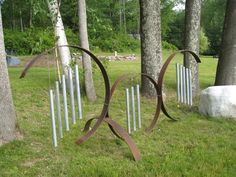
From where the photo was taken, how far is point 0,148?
550 centimetres

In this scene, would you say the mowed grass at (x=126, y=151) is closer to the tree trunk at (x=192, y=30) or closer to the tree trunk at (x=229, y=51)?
the tree trunk at (x=229, y=51)

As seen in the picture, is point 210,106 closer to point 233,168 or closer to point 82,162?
point 233,168

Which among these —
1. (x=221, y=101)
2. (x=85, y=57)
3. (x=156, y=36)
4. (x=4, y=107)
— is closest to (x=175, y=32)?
(x=156, y=36)

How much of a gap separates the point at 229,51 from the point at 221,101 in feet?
7.84

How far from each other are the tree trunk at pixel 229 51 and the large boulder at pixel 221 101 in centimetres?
207

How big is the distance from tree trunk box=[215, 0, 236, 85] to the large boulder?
2067 mm

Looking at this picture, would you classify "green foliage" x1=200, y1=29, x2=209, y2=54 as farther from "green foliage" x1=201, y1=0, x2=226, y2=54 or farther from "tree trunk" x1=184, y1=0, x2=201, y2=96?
"tree trunk" x1=184, y1=0, x2=201, y2=96

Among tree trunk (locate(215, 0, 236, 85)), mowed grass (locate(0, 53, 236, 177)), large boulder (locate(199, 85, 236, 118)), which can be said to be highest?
tree trunk (locate(215, 0, 236, 85))

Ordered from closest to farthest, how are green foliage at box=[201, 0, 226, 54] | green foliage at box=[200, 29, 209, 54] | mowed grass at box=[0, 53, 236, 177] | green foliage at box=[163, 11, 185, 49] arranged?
mowed grass at box=[0, 53, 236, 177] → green foliage at box=[200, 29, 209, 54] → green foliage at box=[201, 0, 226, 54] → green foliage at box=[163, 11, 185, 49]

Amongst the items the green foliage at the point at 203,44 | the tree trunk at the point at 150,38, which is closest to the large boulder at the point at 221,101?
the tree trunk at the point at 150,38

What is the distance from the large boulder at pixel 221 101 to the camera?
750 centimetres

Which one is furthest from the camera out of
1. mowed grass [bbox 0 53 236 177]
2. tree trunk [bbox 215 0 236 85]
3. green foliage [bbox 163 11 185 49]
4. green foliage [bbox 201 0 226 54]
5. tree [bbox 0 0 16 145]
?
green foliage [bbox 163 11 185 49]

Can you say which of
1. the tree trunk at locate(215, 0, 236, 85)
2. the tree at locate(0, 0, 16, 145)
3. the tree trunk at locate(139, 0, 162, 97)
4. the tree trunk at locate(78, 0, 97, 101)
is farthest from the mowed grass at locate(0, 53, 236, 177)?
the tree trunk at locate(215, 0, 236, 85)

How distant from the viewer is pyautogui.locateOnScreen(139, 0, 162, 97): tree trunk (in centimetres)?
962
